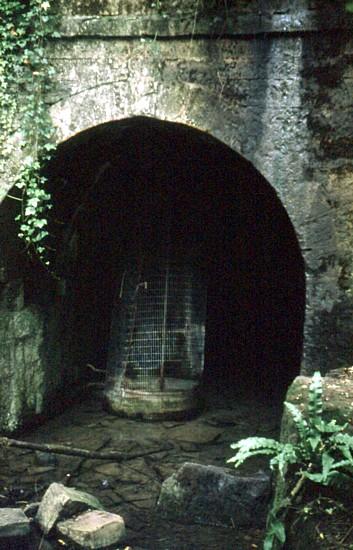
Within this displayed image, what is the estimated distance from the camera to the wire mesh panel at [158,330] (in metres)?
5.88

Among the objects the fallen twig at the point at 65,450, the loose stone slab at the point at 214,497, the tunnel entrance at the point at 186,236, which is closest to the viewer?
the loose stone slab at the point at 214,497

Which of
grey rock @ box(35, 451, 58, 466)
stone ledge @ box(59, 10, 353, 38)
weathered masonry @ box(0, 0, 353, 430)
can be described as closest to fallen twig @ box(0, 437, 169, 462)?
grey rock @ box(35, 451, 58, 466)

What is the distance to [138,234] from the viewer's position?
6.15 m

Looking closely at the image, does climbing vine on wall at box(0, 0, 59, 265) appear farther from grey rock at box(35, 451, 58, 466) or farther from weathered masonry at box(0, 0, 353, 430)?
grey rock at box(35, 451, 58, 466)

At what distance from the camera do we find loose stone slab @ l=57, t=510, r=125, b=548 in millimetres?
3594

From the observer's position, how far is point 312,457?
287 cm

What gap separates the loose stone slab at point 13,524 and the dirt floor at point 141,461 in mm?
114

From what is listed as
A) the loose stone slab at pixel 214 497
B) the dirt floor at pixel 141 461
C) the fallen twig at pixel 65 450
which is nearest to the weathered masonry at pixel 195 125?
the fallen twig at pixel 65 450

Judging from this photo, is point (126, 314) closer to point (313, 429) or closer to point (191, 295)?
point (191, 295)

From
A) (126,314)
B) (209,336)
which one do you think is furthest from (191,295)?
(209,336)

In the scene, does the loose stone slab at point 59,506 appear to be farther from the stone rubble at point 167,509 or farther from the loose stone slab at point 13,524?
the loose stone slab at point 13,524

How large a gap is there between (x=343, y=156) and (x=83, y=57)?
5.75 ft

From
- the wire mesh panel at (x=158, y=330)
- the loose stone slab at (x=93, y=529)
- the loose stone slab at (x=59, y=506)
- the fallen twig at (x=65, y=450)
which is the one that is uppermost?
the wire mesh panel at (x=158, y=330)

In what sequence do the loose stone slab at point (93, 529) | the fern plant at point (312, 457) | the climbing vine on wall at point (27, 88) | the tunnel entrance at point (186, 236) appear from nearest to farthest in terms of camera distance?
1. the fern plant at point (312, 457)
2. the loose stone slab at point (93, 529)
3. the climbing vine on wall at point (27, 88)
4. the tunnel entrance at point (186, 236)
